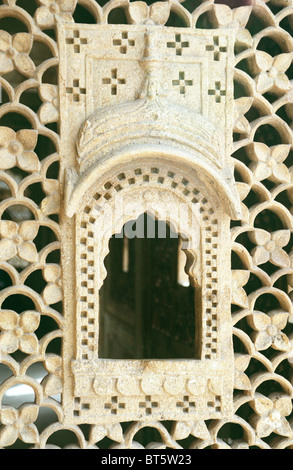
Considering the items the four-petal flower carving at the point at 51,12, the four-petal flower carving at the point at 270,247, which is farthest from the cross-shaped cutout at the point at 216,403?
the four-petal flower carving at the point at 51,12

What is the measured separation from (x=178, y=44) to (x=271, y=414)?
2268 millimetres

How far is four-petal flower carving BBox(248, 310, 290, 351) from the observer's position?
2.87 metres

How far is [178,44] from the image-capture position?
275cm

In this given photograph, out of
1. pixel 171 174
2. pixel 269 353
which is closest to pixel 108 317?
pixel 269 353

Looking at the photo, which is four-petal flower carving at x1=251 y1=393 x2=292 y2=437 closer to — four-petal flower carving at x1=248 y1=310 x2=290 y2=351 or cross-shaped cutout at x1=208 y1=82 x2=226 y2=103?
four-petal flower carving at x1=248 y1=310 x2=290 y2=351

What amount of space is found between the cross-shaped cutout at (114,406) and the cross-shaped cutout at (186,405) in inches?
13.2

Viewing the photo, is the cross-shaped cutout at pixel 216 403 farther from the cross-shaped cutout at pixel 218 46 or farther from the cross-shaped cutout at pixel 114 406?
the cross-shaped cutout at pixel 218 46

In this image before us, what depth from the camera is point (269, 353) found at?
3.24 m

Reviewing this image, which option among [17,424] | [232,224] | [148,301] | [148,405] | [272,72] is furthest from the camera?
[148,301]

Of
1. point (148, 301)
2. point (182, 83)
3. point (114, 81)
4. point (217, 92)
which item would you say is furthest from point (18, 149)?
point (148, 301)

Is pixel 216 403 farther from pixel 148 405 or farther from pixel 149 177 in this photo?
pixel 149 177

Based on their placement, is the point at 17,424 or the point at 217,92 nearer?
the point at 17,424

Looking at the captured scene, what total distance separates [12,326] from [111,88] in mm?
1450

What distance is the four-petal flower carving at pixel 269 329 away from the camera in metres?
2.87
